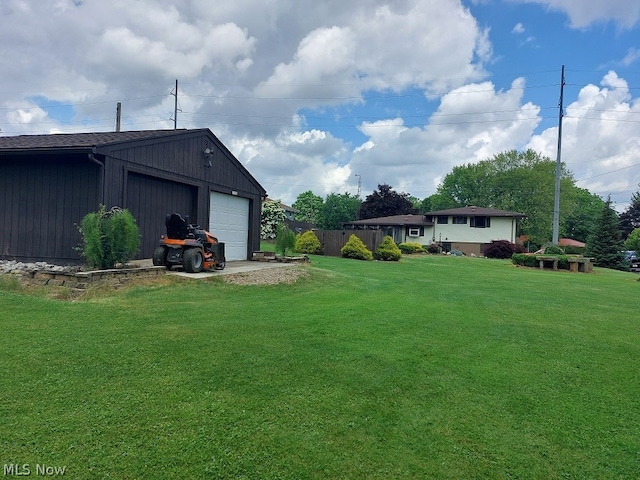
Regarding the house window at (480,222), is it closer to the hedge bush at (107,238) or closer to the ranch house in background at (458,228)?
the ranch house in background at (458,228)

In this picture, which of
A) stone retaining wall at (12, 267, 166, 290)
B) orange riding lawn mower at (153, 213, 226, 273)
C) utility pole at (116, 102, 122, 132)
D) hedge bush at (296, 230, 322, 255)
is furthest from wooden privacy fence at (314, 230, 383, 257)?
stone retaining wall at (12, 267, 166, 290)

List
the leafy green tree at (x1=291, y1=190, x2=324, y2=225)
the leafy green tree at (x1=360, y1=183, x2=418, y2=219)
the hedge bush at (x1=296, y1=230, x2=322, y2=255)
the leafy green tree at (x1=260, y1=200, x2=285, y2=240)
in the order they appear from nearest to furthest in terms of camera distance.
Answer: the hedge bush at (x1=296, y1=230, x2=322, y2=255), the leafy green tree at (x1=260, y1=200, x2=285, y2=240), the leafy green tree at (x1=360, y1=183, x2=418, y2=219), the leafy green tree at (x1=291, y1=190, x2=324, y2=225)

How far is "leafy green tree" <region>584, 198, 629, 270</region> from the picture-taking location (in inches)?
1071

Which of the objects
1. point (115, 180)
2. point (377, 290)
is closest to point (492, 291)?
point (377, 290)

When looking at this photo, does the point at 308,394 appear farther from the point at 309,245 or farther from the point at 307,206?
the point at 307,206

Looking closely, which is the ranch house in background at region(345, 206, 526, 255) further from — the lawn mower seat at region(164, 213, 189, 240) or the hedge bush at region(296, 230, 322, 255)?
the lawn mower seat at region(164, 213, 189, 240)

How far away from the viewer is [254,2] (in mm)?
12406

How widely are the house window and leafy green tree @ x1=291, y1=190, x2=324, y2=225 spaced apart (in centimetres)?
2395

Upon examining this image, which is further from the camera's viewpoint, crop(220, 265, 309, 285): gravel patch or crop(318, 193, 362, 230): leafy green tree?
crop(318, 193, 362, 230): leafy green tree

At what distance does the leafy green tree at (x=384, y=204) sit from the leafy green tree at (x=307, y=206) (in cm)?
907

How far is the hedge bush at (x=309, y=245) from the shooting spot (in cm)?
2339

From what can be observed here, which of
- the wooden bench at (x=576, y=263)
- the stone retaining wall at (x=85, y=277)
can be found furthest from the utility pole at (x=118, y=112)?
the wooden bench at (x=576, y=263)

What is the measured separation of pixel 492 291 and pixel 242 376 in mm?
8457

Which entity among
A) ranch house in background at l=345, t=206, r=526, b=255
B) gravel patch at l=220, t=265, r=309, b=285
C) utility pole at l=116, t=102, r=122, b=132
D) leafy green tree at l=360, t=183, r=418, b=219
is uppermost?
utility pole at l=116, t=102, r=122, b=132
